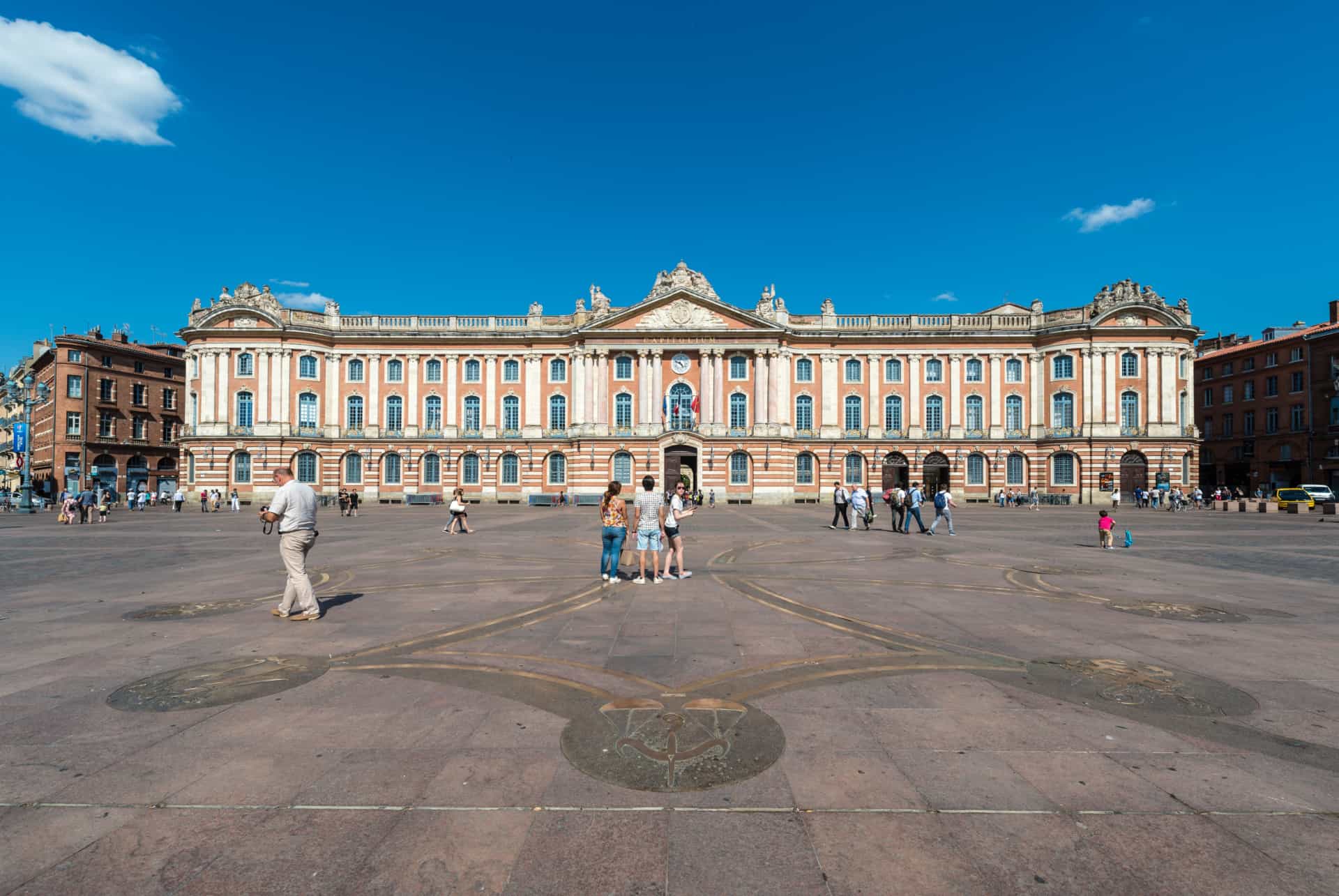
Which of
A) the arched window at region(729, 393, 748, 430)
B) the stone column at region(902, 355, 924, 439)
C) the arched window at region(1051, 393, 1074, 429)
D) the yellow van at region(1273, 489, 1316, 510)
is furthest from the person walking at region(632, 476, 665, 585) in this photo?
the arched window at region(1051, 393, 1074, 429)

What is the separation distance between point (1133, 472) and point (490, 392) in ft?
156

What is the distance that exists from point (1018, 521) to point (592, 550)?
21.1 m

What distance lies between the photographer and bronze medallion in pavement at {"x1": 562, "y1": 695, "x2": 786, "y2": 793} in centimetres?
370

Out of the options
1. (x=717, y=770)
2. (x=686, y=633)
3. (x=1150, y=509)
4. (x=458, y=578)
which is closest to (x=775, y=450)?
(x=1150, y=509)

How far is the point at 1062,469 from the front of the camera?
47.0 meters

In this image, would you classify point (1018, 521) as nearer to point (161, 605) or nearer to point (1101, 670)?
point (1101, 670)

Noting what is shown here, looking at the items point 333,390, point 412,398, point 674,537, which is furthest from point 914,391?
point 333,390

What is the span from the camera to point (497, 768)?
3.81 m

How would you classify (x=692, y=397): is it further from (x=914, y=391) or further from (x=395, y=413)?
(x=395, y=413)

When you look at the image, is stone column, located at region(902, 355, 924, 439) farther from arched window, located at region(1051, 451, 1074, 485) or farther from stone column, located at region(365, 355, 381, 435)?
stone column, located at region(365, 355, 381, 435)

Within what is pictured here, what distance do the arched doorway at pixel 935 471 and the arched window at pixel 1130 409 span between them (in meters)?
12.4

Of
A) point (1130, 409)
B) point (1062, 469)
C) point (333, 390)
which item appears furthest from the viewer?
point (333, 390)

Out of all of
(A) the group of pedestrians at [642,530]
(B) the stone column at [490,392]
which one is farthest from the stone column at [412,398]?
(A) the group of pedestrians at [642,530]

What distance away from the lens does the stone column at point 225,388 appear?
46.4 meters
